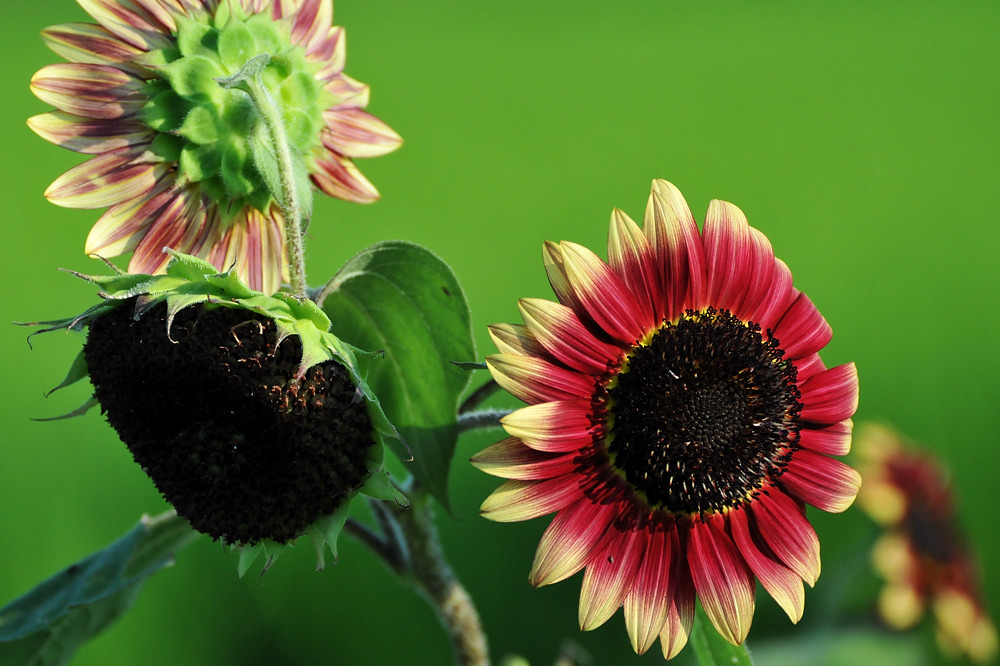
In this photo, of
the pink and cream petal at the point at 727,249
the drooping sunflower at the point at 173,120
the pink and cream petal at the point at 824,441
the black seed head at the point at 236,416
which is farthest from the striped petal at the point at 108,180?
the pink and cream petal at the point at 824,441

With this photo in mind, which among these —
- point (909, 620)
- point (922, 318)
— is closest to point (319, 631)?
point (909, 620)

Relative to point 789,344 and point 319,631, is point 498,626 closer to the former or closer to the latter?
point 319,631

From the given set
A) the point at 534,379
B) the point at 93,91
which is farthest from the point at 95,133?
the point at 534,379

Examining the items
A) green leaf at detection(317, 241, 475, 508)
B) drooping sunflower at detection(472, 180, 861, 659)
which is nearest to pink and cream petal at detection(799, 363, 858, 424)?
drooping sunflower at detection(472, 180, 861, 659)

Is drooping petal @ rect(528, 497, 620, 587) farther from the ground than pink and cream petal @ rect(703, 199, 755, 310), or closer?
closer

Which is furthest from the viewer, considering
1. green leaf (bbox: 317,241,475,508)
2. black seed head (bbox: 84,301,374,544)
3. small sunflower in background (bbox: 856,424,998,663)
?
small sunflower in background (bbox: 856,424,998,663)

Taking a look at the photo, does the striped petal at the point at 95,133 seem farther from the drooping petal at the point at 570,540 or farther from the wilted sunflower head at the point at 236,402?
the drooping petal at the point at 570,540

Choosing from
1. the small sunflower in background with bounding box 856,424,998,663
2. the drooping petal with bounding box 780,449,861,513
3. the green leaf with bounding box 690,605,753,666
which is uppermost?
the drooping petal with bounding box 780,449,861,513

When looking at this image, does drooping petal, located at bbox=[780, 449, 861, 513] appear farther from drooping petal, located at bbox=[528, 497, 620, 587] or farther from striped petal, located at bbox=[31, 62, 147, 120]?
striped petal, located at bbox=[31, 62, 147, 120]
